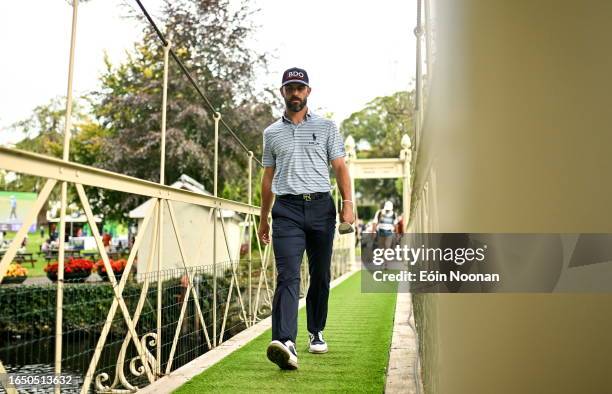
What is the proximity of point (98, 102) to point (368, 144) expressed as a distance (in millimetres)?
34320

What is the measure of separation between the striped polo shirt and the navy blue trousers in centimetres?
10

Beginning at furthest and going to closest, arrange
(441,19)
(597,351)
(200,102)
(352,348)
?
(200,102) < (352,348) < (441,19) < (597,351)

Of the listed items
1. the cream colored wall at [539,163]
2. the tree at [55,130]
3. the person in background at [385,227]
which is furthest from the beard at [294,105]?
the tree at [55,130]

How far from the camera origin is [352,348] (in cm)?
435

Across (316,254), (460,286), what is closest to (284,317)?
(316,254)

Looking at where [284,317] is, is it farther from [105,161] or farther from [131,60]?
[131,60]

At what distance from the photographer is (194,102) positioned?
16.6 m

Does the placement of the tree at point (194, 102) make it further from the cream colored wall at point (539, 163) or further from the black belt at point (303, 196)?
the cream colored wall at point (539, 163)

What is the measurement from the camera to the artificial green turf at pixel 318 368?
3141mm

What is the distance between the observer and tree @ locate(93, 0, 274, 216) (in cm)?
1617

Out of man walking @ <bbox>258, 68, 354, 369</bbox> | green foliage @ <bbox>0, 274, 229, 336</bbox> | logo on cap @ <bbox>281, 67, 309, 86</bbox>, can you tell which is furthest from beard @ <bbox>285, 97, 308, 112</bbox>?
green foliage @ <bbox>0, 274, 229, 336</bbox>

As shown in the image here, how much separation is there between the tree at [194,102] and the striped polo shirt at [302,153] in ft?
40.3

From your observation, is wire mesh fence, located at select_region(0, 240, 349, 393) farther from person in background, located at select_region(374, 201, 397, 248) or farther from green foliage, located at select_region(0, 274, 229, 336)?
person in background, located at select_region(374, 201, 397, 248)

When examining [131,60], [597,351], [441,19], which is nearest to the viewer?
[597,351]
